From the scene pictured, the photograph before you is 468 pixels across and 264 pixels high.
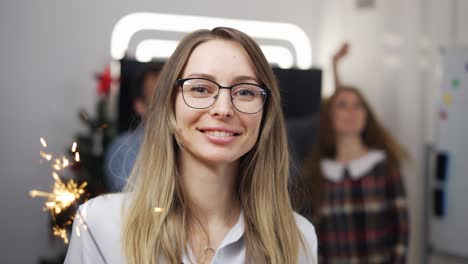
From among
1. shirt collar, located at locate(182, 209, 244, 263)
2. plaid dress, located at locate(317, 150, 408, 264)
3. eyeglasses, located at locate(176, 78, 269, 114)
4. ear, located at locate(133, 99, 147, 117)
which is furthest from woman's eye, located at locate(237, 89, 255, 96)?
plaid dress, located at locate(317, 150, 408, 264)

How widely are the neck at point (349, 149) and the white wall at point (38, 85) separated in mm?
1281

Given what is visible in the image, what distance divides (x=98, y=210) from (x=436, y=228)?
2.81 metres

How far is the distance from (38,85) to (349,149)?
186 cm

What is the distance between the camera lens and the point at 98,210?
1.14 m

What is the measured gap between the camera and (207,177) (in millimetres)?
1138

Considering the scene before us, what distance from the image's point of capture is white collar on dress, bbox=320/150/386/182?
9.87 ft

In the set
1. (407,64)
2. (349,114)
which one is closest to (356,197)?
(349,114)

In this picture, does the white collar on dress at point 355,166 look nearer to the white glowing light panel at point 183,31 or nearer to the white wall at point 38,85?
the white glowing light panel at point 183,31

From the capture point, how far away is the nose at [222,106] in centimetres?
105

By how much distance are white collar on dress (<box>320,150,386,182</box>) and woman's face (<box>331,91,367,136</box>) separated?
0.18 metres

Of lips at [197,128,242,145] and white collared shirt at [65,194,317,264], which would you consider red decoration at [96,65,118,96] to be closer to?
white collared shirt at [65,194,317,264]

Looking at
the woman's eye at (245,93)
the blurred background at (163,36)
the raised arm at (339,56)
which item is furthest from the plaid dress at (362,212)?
the woman's eye at (245,93)

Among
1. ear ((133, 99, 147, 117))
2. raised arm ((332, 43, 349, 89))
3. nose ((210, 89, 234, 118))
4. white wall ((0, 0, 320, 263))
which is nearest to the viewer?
nose ((210, 89, 234, 118))

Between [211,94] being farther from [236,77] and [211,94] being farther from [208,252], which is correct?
[208,252]
